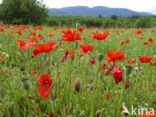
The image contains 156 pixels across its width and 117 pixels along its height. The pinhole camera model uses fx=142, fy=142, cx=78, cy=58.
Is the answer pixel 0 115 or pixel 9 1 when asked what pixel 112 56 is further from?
pixel 9 1

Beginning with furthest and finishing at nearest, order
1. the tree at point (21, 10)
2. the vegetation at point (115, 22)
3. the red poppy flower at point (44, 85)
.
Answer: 1. the tree at point (21, 10)
2. the vegetation at point (115, 22)
3. the red poppy flower at point (44, 85)

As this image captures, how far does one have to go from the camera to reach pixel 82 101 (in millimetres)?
1167

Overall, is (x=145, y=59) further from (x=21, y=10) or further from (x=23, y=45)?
(x=21, y=10)

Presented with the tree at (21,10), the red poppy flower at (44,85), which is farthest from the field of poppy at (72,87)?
the tree at (21,10)

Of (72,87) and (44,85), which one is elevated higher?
(44,85)

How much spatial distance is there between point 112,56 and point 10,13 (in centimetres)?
1248

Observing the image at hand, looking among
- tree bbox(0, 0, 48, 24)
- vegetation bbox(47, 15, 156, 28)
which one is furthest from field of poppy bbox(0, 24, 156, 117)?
tree bbox(0, 0, 48, 24)

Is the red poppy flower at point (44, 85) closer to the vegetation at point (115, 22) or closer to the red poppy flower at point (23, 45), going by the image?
the red poppy flower at point (23, 45)

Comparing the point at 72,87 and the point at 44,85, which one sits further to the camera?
the point at 72,87

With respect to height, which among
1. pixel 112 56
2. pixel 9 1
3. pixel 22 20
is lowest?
pixel 112 56

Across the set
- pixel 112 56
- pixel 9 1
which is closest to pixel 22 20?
pixel 9 1

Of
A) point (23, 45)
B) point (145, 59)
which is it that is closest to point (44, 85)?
point (23, 45)

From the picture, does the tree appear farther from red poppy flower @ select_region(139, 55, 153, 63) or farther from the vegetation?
red poppy flower @ select_region(139, 55, 153, 63)

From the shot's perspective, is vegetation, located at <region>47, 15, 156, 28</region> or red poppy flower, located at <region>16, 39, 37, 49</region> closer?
red poppy flower, located at <region>16, 39, 37, 49</region>
